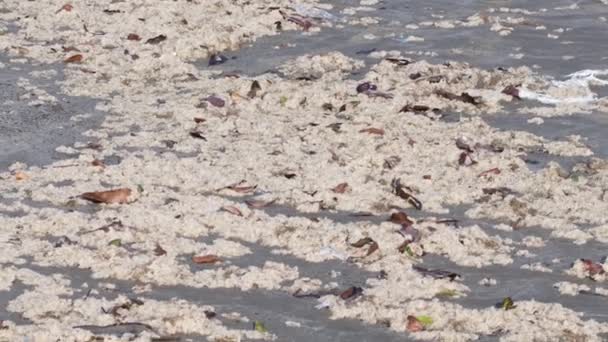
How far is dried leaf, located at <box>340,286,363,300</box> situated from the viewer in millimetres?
4680

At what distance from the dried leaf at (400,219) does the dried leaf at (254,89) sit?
7.48ft

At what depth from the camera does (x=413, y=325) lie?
4422 millimetres

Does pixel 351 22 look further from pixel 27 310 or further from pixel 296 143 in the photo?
pixel 27 310

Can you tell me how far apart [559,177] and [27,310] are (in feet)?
9.59

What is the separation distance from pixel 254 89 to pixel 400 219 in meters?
2.40

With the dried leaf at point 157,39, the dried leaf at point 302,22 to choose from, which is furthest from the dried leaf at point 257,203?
the dried leaf at point 302,22

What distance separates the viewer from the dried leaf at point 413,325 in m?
4.41

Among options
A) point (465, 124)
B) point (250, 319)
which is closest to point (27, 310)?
point (250, 319)

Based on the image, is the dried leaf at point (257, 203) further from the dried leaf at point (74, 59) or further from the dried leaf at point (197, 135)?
the dried leaf at point (74, 59)

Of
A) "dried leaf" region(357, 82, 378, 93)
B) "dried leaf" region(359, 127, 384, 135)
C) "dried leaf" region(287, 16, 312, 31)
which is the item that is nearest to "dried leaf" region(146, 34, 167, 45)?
"dried leaf" region(287, 16, 312, 31)

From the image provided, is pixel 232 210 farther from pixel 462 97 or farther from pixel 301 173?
pixel 462 97

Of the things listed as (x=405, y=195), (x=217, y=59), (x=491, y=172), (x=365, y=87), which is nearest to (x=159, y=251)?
(x=405, y=195)

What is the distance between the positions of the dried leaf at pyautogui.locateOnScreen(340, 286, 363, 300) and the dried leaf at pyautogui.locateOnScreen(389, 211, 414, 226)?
742 millimetres

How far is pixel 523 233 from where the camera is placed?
5.41 m
